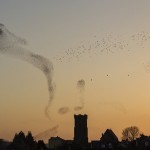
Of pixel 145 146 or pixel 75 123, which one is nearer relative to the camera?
pixel 145 146

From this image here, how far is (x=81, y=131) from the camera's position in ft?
517

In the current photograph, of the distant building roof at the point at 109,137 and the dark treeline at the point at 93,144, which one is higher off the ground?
the distant building roof at the point at 109,137

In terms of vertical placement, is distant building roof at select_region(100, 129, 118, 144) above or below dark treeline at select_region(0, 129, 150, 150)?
above

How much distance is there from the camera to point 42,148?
79.0 meters

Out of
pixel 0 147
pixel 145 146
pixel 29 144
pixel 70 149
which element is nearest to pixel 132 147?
pixel 145 146

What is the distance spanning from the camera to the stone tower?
508ft

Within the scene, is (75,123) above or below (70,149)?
above

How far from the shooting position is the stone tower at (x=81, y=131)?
154750mm

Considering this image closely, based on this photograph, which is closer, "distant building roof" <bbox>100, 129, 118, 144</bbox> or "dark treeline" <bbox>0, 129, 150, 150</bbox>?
"dark treeline" <bbox>0, 129, 150, 150</bbox>

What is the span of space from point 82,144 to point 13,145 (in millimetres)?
27928

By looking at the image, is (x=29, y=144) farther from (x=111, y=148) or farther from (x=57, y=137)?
(x=57, y=137)

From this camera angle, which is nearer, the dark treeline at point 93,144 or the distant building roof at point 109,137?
the dark treeline at point 93,144

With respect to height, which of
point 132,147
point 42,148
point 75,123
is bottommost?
point 42,148

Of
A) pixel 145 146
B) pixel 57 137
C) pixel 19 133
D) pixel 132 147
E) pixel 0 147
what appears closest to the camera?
pixel 132 147
